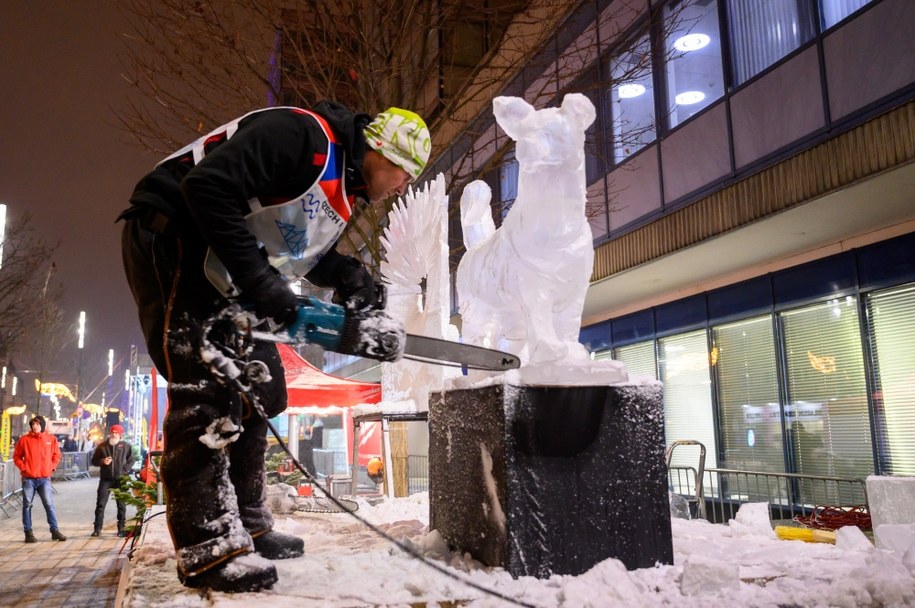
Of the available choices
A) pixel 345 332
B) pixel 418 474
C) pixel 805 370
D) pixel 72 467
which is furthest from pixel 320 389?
pixel 72 467

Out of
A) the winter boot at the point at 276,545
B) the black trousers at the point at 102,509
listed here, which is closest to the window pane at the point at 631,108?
the winter boot at the point at 276,545

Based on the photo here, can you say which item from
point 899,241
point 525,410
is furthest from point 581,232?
point 899,241

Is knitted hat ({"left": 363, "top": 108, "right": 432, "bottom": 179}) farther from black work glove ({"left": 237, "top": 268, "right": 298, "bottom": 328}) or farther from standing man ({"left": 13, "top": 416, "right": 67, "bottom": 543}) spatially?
standing man ({"left": 13, "top": 416, "right": 67, "bottom": 543})

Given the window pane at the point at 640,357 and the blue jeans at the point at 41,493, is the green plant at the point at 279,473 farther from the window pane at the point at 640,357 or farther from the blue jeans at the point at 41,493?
the window pane at the point at 640,357

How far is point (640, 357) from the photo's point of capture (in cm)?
1311

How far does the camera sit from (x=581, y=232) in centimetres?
307

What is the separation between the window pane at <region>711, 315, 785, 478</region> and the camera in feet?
33.0

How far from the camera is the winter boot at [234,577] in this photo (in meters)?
2.12

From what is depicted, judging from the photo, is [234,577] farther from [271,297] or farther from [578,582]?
[578,582]

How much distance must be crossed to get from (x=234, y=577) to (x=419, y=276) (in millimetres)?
5537

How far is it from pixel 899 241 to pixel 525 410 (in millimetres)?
7857

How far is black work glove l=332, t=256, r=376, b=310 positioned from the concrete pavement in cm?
519

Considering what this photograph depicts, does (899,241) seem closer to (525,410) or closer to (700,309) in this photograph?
(700,309)

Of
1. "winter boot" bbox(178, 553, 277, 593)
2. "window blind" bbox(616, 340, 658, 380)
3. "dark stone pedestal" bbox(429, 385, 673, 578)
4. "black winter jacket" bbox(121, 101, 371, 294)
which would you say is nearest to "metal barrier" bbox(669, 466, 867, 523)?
"window blind" bbox(616, 340, 658, 380)
